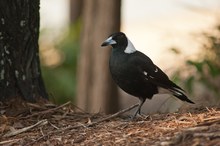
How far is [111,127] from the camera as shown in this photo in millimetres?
5188

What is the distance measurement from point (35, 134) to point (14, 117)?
56 centimetres

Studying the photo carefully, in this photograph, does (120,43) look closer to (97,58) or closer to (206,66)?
(206,66)

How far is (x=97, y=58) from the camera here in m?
8.98

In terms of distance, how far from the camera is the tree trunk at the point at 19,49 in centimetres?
593

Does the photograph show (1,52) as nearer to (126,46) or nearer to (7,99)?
(7,99)

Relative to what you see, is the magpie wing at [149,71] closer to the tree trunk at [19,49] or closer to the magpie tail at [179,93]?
the magpie tail at [179,93]

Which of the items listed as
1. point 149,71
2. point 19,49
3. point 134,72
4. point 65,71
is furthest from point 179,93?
point 65,71

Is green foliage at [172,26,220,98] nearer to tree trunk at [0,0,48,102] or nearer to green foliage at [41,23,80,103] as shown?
tree trunk at [0,0,48,102]

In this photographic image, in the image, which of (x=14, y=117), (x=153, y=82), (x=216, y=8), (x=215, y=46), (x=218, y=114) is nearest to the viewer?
(x=218, y=114)

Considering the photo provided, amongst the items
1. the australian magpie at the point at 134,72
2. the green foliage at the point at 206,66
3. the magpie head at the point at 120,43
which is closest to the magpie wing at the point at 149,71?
the australian magpie at the point at 134,72

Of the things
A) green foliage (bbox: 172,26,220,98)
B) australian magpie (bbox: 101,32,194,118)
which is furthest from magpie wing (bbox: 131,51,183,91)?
green foliage (bbox: 172,26,220,98)

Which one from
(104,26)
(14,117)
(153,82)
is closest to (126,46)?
(153,82)

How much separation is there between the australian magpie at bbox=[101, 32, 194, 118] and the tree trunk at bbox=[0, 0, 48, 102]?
0.71m

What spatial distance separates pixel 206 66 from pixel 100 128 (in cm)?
284
